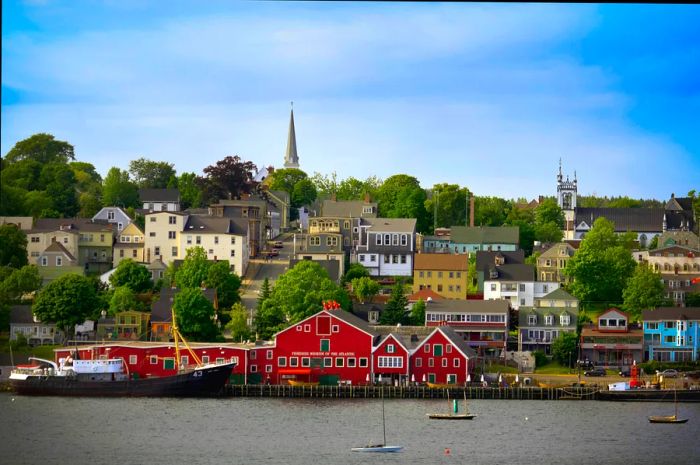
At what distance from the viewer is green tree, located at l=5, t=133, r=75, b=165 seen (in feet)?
241

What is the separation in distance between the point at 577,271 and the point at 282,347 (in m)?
13.3

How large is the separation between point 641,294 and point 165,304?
1687 centimetres

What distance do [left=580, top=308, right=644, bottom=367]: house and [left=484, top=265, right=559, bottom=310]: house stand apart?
571 centimetres

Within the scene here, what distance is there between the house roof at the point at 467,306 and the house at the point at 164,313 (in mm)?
7551

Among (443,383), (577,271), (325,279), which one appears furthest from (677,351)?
(325,279)

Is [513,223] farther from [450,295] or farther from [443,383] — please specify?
[443,383]

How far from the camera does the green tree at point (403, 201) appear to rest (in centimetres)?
6444

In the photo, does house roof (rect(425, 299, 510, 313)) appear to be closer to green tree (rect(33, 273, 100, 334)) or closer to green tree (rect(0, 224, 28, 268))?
Answer: green tree (rect(33, 273, 100, 334))

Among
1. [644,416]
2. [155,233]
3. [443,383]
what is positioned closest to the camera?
[644,416]

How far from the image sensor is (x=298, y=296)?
45.0m

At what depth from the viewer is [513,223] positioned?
65.9 meters

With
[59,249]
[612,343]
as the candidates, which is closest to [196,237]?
[59,249]

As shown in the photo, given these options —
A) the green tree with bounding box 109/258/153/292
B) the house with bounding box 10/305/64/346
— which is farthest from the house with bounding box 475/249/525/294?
the house with bounding box 10/305/64/346

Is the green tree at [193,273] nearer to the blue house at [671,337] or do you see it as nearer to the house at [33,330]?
the house at [33,330]
